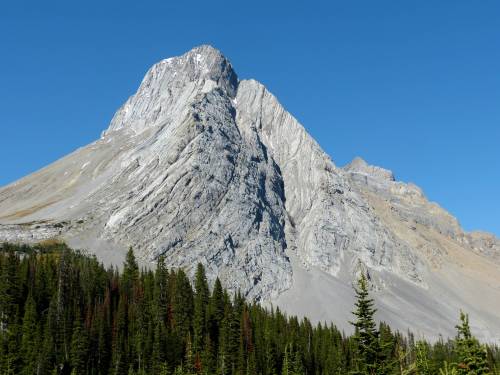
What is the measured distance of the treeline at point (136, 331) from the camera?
351ft

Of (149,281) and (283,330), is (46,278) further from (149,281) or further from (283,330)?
(283,330)

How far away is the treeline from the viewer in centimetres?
10700

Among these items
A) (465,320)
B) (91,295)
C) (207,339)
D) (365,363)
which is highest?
(91,295)

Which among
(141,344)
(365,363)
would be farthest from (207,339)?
(365,363)

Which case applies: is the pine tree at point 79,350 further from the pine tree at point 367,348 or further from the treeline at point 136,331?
the pine tree at point 367,348

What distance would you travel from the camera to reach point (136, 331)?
124m

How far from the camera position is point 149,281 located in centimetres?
14825

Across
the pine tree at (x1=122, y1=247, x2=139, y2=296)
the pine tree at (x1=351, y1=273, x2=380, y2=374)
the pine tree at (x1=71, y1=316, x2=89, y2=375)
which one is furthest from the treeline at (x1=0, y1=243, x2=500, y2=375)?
the pine tree at (x1=351, y1=273, x2=380, y2=374)

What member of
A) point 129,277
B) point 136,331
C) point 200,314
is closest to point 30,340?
point 136,331

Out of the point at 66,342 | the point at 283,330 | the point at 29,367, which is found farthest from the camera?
the point at 283,330

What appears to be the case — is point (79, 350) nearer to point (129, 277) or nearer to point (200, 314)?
point (200, 314)

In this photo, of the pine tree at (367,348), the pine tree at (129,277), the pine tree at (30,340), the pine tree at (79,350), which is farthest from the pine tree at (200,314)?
the pine tree at (367,348)

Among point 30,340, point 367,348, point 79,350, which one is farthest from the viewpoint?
point 79,350

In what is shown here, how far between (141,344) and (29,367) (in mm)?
23477
